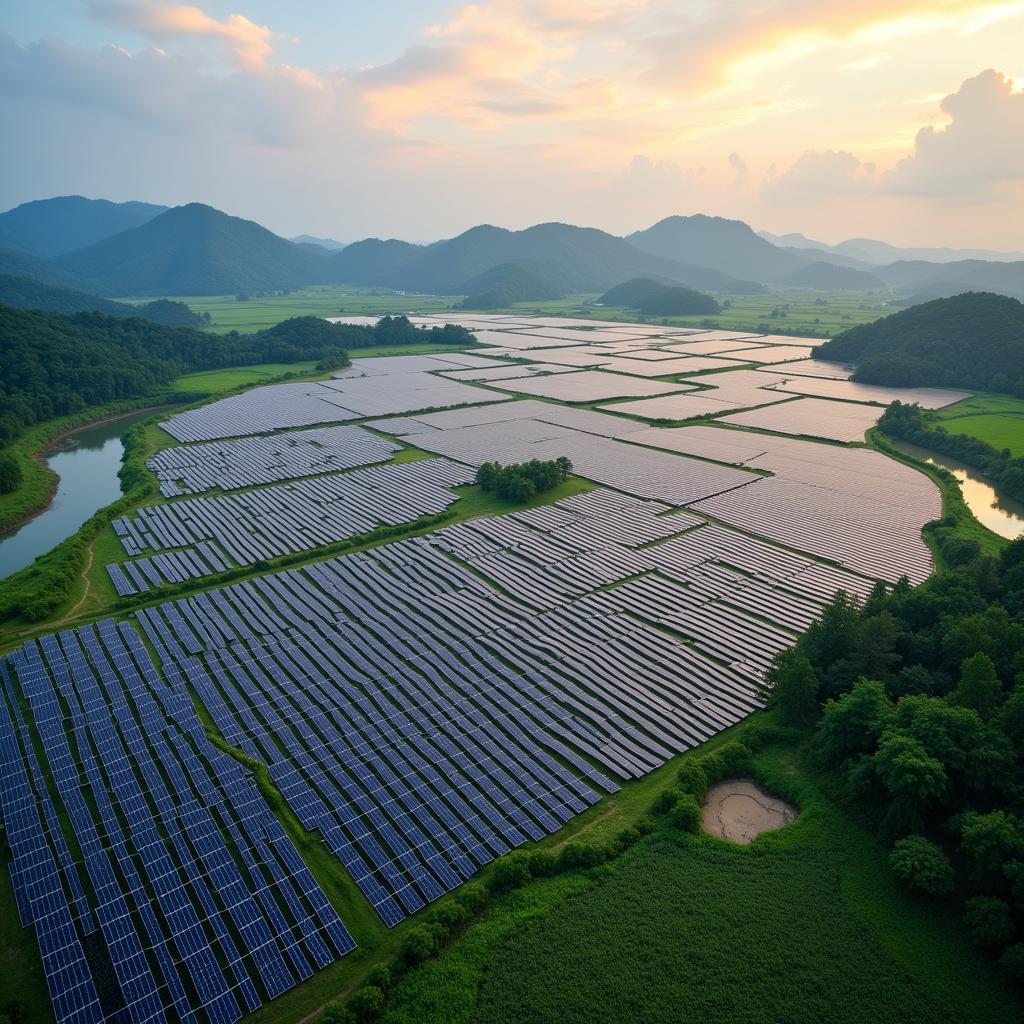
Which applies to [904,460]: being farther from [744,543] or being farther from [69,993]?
A: [69,993]

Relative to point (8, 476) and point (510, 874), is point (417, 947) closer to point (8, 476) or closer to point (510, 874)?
point (510, 874)

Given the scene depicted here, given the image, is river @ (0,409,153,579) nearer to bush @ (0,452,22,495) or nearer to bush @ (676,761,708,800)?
bush @ (0,452,22,495)

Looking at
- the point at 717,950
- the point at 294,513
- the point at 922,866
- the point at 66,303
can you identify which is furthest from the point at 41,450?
the point at 66,303

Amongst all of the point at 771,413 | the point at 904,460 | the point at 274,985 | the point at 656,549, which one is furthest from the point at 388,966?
the point at 771,413

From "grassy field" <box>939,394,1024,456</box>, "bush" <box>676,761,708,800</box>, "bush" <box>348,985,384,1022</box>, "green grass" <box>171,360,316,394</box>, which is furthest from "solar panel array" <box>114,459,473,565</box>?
"grassy field" <box>939,394,1024,456</box>

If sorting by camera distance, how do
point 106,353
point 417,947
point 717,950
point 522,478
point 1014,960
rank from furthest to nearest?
point 106,353, point 522,478, point 717,950, point 417,947, point 1014,960

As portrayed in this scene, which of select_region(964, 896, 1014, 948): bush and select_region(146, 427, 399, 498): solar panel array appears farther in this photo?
select_region(146, 427, 399, 498): solar panel array
